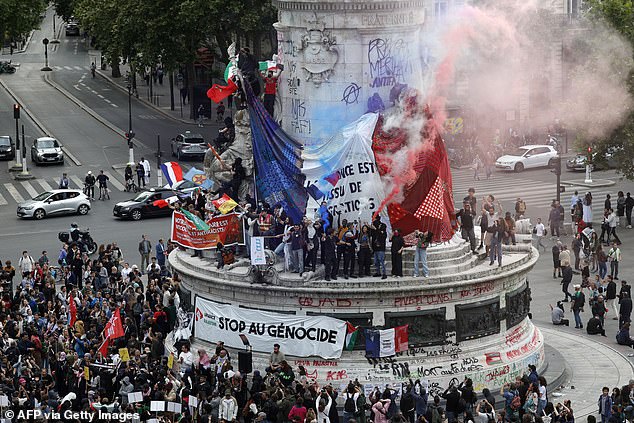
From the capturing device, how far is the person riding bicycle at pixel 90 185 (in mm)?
73275

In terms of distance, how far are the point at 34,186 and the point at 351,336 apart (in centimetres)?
3648

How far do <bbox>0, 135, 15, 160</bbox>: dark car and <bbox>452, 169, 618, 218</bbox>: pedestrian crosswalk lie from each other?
2395 centimetres

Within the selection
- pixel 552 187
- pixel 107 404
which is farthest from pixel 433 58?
pixel 552 187

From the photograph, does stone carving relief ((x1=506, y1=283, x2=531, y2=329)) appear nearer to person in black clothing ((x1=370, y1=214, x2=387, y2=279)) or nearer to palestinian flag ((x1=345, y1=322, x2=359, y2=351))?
person in black clothing ((x1=370, y1=214, x2=387, y2=279))

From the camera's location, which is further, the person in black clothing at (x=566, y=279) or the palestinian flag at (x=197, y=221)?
the person in black clothing at (x=566, y=279)

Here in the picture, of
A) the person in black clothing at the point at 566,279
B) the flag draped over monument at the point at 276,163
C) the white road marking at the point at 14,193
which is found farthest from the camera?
the white road marking at the point at 14,193

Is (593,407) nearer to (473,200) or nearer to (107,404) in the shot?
(473,200)

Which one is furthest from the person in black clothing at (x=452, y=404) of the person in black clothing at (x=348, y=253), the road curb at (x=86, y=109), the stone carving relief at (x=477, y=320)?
the road curb at (x=86, y=109)

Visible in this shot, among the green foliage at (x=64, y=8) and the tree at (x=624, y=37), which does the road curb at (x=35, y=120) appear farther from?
the tree at (x=624, y=37)

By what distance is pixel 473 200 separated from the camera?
50094 mm

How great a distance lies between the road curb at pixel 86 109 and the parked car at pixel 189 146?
4.14 m

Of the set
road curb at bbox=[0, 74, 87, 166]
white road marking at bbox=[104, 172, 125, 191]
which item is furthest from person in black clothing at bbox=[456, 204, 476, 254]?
road curb at bbox=[0, 74, 87, 166]

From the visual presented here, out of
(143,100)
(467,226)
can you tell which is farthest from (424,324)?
(143,100)

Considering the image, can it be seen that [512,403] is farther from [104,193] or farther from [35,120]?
[35,120]
